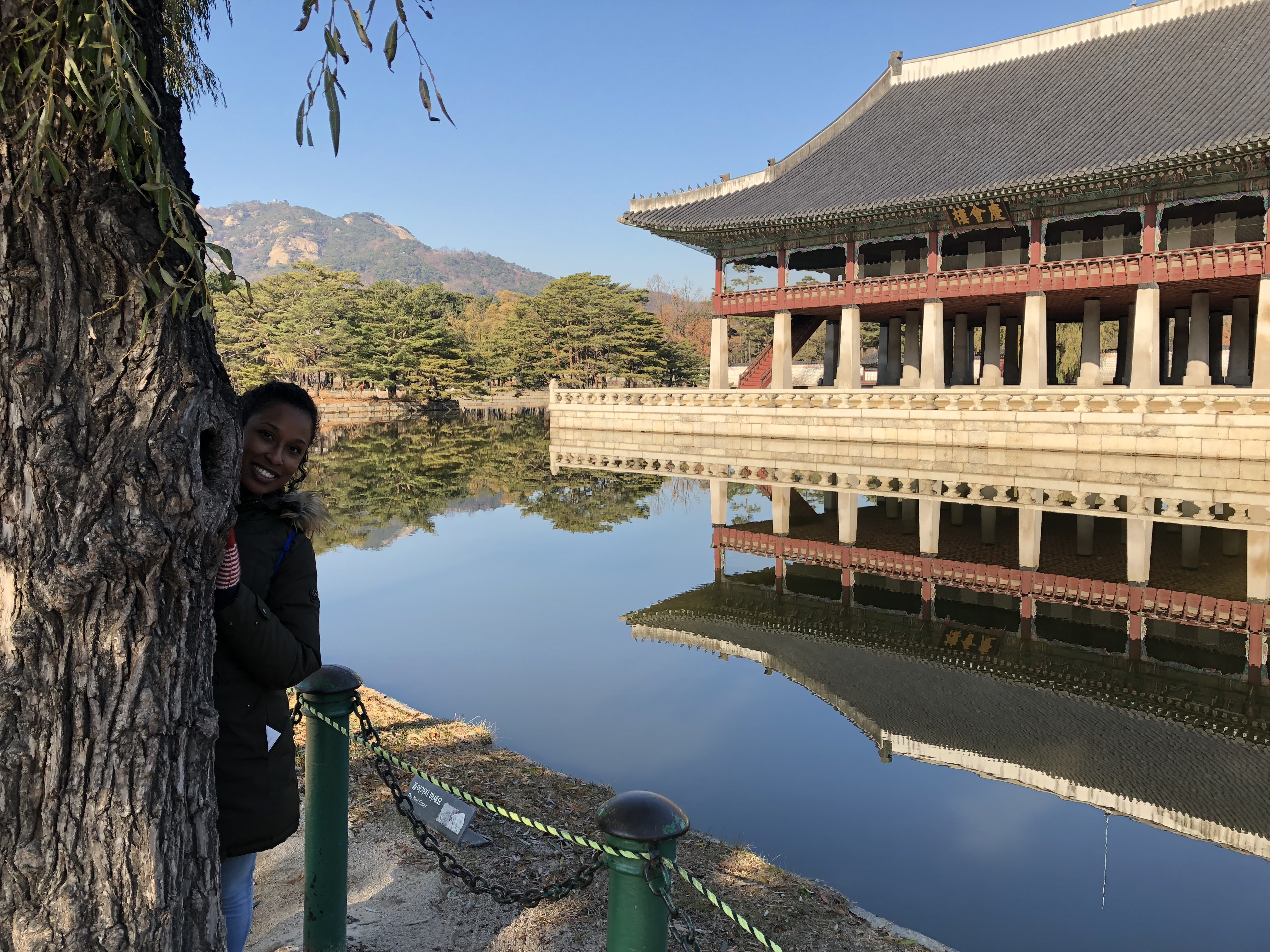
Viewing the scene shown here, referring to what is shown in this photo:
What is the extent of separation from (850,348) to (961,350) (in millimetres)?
5472

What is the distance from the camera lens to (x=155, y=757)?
195 centimetres

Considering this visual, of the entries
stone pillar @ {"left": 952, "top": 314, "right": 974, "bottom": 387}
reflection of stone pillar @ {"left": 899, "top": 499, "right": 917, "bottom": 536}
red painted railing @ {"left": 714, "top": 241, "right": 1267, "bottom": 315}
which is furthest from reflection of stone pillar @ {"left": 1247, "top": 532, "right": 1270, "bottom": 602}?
stone pillar @ {"left": 952, "top": 314, "right": 974, "bottom": 387}

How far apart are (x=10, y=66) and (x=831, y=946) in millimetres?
3571

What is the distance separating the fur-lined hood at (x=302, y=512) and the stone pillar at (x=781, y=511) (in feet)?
36.6

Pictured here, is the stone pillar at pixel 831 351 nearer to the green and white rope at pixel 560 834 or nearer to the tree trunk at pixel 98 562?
the green and white rope at pixel 560 834

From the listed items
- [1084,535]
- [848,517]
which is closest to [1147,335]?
[1084,535]

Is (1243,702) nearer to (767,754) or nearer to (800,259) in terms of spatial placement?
(767,754)

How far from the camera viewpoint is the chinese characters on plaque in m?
23.1

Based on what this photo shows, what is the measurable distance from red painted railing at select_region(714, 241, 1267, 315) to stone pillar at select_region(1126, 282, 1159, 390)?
31 cm

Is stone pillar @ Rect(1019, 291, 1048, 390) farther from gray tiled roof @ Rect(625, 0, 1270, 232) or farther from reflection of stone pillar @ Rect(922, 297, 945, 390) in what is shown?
gray tiled roof @ Rect(625, 0, 1270, 232)

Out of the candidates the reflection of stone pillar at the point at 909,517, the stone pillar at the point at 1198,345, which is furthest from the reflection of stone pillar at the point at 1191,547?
the stone pillar at the point at 1198,345

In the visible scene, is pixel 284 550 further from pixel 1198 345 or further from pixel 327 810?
pixel 1198 345

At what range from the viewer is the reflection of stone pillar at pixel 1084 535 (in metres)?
11.6

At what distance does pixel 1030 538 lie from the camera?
470 inches
